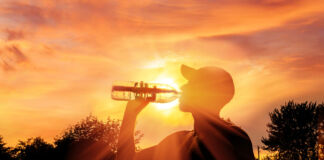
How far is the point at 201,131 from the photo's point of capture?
360 cm

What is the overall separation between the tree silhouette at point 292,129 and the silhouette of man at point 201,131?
7117 cm

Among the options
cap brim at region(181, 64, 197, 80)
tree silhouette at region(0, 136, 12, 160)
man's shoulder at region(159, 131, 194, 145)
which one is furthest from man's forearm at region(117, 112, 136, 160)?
tree silhouette at region(0, 136, 12, 160)

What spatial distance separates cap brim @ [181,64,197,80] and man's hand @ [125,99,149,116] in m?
0.61

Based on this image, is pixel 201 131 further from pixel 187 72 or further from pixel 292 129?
pixel 292 129

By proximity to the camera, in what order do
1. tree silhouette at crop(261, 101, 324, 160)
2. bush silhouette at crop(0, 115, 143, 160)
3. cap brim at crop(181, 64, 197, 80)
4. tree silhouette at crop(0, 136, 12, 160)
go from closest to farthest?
cap brim at crop(181, 64, 197, 80)
bush silhouette at crop(0, 115, 143, 160)
tree silhouette at crop(0, 136, 12, 160)
tree silhouette at crop(261, 101, 324, 160)

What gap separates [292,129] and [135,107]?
72071 millimetres

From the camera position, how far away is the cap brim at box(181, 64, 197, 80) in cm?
375

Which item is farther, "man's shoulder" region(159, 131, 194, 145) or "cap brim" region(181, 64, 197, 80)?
"cap brim" region(181, 64, 197, 80)

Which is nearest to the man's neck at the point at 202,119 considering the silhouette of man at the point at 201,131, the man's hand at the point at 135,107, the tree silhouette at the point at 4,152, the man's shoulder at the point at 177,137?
the silhouette of man at the point at 201,131

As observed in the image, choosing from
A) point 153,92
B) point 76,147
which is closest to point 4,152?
point 76,147

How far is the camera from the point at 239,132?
357cm

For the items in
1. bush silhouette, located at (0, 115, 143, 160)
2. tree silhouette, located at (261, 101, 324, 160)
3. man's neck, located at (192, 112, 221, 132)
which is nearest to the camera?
man's neck, located at (192, 112, 221, 132)

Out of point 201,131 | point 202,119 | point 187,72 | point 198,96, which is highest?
point 187,72

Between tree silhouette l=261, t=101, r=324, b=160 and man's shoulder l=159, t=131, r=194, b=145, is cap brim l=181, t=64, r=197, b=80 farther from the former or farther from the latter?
tree silhouette l=261, t=101, r=324, b=160
